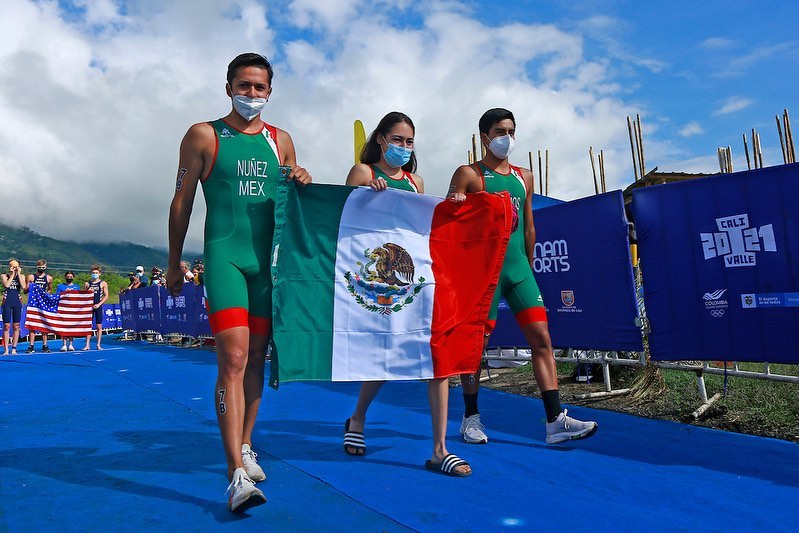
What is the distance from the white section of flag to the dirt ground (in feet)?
8.35

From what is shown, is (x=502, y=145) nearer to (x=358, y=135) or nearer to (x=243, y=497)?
(x=243, y=497)

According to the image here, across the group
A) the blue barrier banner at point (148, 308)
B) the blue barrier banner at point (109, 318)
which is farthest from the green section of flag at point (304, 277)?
the blue barrier banner at point (109, 318)

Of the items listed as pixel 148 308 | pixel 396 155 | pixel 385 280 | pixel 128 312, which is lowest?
pixel 385 280

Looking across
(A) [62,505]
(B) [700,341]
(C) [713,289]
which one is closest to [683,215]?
(C) [713,289]

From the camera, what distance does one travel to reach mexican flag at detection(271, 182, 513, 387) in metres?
3.37

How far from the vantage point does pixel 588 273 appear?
6145mm

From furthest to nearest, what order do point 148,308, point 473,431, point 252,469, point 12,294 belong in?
point 148,308, point 12,294, point 473,431, point 252,469

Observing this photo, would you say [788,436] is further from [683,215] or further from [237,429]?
[237,429]

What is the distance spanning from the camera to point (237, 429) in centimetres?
292

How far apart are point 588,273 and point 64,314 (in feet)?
47.6

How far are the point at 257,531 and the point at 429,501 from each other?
2.60 feet

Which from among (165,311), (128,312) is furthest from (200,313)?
(128,312)

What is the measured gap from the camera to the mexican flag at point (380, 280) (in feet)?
11.1

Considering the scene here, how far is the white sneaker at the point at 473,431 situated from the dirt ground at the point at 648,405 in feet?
5.65
